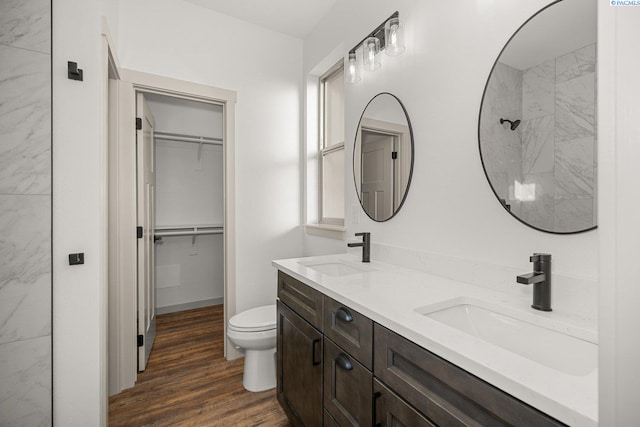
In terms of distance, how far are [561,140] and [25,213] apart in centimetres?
212

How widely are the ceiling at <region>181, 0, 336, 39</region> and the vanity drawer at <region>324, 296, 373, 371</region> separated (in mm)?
2258

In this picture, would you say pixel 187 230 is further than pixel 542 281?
Yes

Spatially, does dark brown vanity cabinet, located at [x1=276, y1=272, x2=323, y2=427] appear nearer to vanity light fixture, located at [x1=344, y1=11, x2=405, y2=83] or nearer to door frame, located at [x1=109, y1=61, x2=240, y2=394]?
door frame, located at [x1=109, y1=61, x2=240, y2=394]

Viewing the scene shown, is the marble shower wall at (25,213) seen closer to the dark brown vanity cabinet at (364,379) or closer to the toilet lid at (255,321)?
the toilet lid at (255,321)

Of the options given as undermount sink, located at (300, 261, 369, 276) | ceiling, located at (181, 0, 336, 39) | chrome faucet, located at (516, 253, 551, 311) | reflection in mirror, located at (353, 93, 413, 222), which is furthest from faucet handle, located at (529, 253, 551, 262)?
ceiling, located at (181, 0, 336, 39)

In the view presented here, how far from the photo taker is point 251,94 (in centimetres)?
259

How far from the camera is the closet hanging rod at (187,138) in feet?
10.2

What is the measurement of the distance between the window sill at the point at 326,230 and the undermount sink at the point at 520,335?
1.20 metres

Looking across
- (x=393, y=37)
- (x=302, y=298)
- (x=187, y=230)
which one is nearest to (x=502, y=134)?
(x=393, y=37)

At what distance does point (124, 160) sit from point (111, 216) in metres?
0.40

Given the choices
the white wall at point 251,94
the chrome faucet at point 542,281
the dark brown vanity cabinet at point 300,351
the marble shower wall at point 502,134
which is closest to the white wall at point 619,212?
the chrome faucet at point 542,281

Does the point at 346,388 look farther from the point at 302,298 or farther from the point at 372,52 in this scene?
the point at 372,52

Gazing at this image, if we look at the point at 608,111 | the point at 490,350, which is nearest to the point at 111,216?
the point at 490,350

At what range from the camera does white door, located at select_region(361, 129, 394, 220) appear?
176 centimetres
